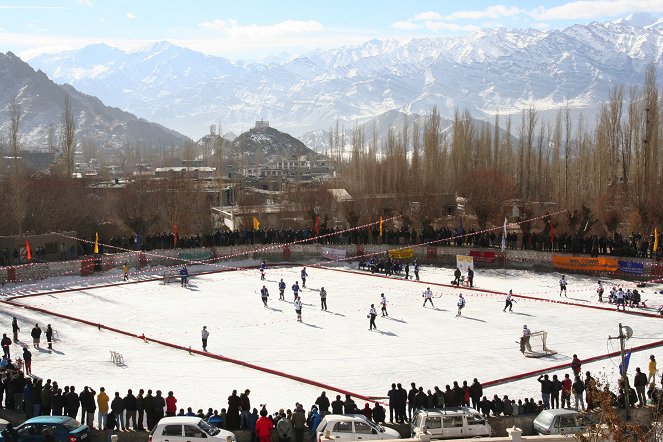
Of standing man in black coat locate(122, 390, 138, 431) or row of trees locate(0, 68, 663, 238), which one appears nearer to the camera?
standing man in black coat locate(122, 390, 138, 431)

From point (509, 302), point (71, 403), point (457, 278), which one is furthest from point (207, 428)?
point (457, 278)

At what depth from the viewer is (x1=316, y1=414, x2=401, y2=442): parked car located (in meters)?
18.1

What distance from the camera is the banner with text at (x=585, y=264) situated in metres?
45.1

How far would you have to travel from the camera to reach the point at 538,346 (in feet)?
98.7

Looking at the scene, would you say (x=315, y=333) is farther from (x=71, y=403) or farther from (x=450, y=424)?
(x=450, y=424)

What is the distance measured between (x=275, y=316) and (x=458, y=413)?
60.5 feet

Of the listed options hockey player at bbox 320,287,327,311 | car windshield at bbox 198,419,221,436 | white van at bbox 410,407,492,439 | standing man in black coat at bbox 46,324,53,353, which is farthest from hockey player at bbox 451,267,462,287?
car windshield at bbox 198,419,221,436

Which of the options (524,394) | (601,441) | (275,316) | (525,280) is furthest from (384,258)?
(601,441)

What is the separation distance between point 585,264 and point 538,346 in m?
17.6

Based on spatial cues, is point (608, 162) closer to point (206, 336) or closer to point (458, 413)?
point (206, 336)

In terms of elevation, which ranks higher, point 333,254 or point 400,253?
point 400,253

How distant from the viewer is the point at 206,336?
3011cm

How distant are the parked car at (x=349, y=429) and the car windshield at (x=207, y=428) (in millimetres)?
2294

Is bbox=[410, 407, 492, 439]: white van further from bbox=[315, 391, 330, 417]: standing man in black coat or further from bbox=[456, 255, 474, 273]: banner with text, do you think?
bbox=[456, 255, 474, 273]: banner with text
